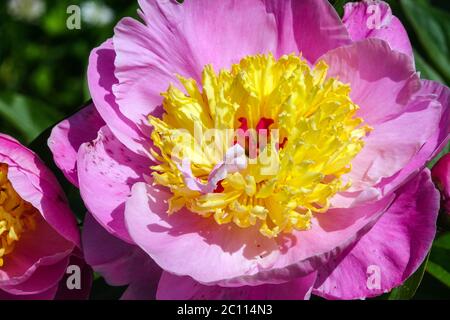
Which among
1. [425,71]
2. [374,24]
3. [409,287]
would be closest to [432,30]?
[425,71]

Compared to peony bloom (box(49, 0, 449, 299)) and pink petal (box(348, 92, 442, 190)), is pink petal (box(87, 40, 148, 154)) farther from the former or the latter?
pink petal (box(348, 92, 442, 190))

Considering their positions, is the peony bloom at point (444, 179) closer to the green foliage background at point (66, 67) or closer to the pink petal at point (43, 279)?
the green foliage background at point (66, 67)

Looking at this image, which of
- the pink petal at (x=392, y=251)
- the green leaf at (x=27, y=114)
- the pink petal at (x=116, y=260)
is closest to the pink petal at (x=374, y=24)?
the pink petal at (x=392, y=251)

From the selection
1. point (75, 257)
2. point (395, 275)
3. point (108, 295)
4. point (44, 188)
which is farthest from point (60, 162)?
point (395, 275)

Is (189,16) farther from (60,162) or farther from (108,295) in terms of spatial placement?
(108,295)

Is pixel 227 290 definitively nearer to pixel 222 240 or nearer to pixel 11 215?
pixel 222 240
